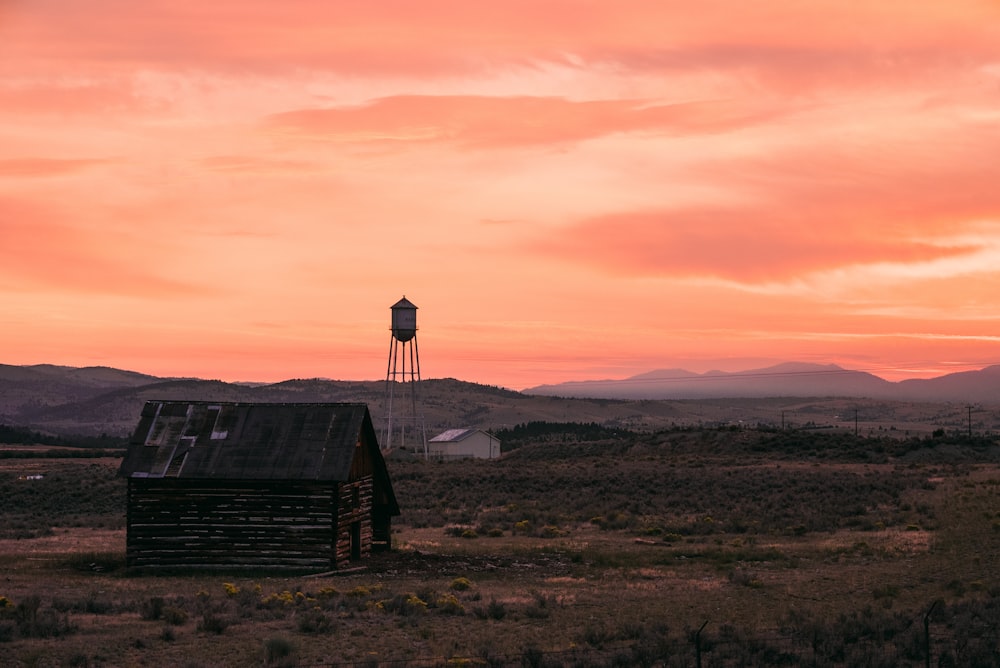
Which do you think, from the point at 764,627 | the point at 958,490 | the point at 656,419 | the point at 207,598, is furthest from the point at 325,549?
the point at 656,419

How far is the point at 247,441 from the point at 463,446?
53436 millimetres

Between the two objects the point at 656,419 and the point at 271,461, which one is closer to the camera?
the point at 271,461

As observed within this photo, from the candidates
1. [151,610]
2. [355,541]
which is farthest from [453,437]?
[151,610]

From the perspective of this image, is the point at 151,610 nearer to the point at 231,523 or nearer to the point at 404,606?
the point at 404,606

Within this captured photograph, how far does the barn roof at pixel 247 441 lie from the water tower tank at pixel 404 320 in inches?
1560

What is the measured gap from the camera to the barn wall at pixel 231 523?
1195 inches

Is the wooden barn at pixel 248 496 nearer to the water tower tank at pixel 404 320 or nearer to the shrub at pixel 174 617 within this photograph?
the shrub at pixel 174 617

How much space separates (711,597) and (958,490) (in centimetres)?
2590

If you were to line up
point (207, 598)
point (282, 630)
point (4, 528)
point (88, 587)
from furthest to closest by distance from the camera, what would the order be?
point (4, 528) < point (88, 587) < point (207, 598) < point (282, 630)

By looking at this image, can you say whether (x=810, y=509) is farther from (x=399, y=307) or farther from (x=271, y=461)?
(x=399, y=307)

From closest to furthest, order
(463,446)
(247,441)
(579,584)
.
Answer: (579,584), (247,441), (463,446)

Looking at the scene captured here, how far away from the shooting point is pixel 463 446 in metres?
84.8

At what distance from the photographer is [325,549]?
30.2 meters

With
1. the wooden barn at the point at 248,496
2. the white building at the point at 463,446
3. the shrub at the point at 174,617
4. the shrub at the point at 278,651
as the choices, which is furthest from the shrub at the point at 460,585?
the white building at the point at 463,446
